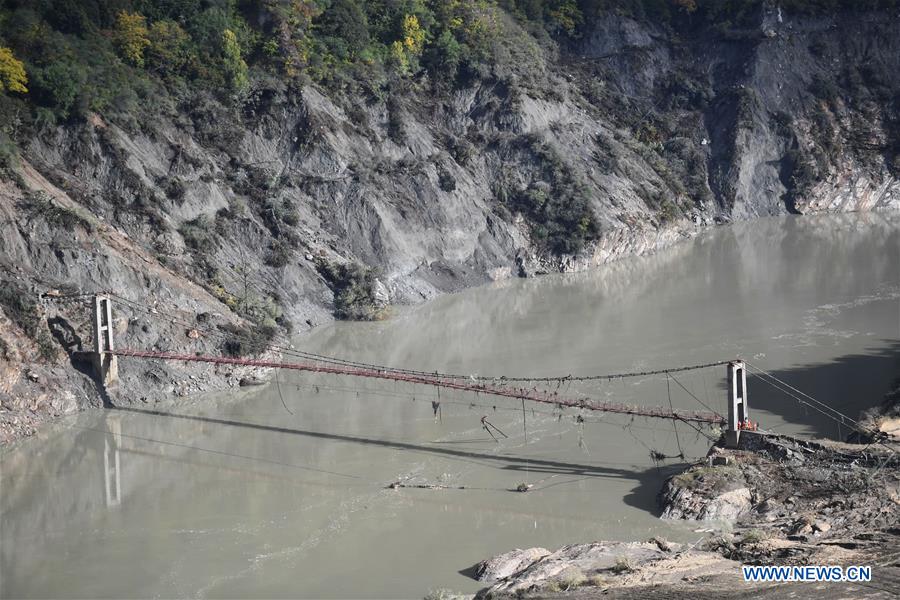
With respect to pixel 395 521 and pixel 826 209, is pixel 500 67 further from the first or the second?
pixel 395 521

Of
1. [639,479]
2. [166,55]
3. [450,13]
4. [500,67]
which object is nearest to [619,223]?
[500,67]

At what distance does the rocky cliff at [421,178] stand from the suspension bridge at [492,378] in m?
0.85

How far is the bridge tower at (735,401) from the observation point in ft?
106

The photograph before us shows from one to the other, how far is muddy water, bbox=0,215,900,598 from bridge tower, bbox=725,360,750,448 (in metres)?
2.09

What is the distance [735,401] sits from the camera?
107ft

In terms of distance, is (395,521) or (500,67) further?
(500,67)

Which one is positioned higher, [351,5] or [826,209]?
[351,5]

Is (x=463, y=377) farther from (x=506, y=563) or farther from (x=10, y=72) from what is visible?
(x=10, y=72)

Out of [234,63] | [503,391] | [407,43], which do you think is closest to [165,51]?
[234,63]

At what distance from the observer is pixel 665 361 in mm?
44594

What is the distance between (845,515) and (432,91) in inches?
1734

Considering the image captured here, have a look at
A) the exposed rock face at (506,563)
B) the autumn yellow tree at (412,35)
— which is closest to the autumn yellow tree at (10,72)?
the autumn yellow tree at (412,35)

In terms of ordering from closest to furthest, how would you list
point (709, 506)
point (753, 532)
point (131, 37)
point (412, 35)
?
point (753, 532) < point (709, 506) < point (131, 37) < point (412, 35)

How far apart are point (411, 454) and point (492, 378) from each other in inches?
233
